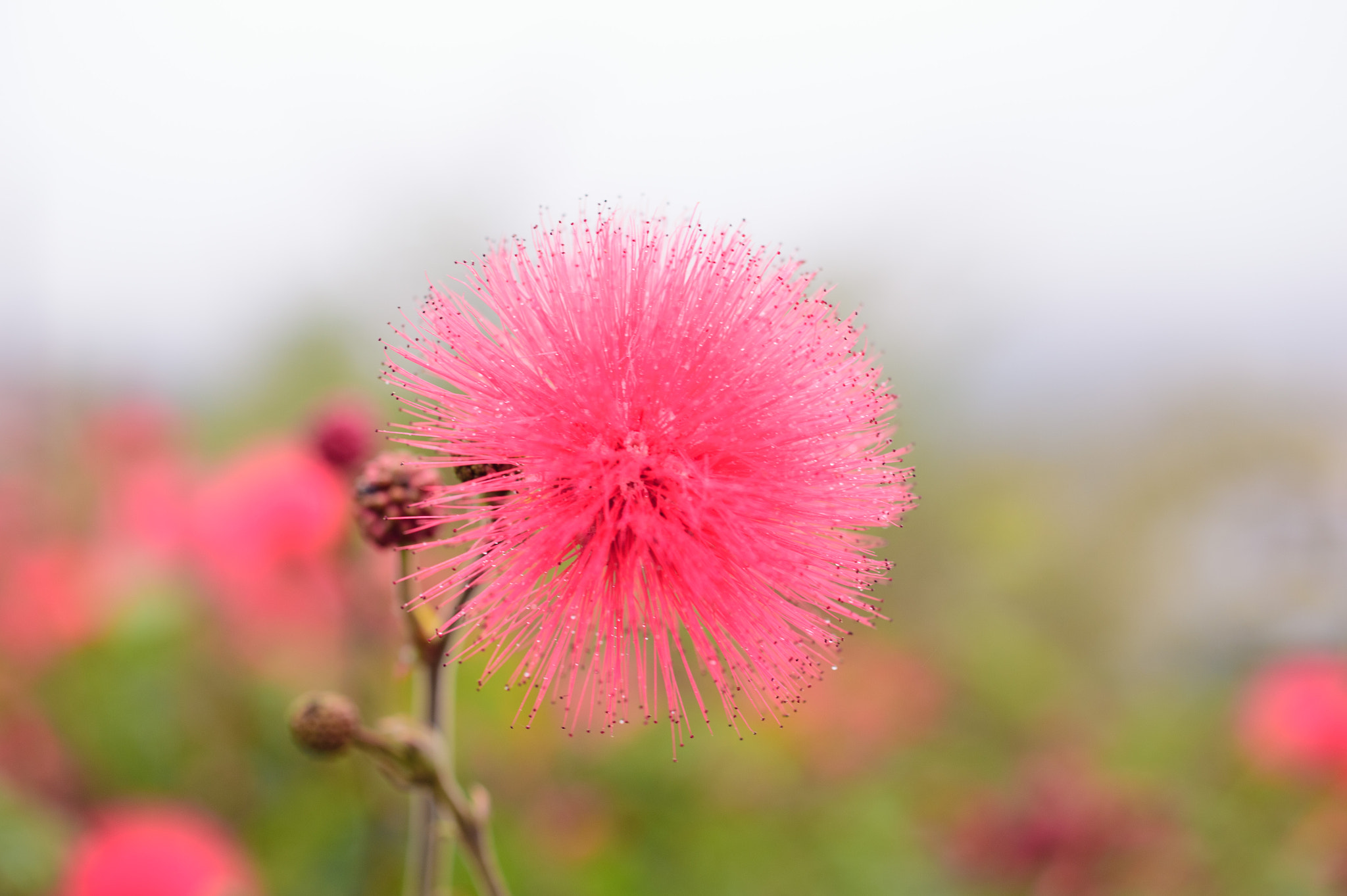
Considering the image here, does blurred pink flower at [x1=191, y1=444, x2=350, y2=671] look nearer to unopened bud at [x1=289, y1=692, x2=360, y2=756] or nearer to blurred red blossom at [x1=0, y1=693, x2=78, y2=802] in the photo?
blurred red blossom at [x1=0, y1=693, x2=78, y2=802]

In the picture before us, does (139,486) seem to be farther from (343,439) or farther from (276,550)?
(343,439)

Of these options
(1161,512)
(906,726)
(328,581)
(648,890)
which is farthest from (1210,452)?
(328,581)

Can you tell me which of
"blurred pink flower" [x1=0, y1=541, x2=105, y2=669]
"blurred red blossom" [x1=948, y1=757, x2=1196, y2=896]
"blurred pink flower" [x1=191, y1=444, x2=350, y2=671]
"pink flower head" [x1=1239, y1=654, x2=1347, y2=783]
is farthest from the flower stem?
"pink flower head" [x1=1239, y1=654, x2=1347, y2=783]

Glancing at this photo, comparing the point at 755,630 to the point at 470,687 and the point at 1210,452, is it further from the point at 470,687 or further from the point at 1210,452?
the point at 1210,452

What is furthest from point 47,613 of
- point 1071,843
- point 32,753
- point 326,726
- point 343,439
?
point 1071,843

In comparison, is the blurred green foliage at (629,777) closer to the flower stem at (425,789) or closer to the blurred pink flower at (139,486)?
the blurred pink flower at (139,486)
